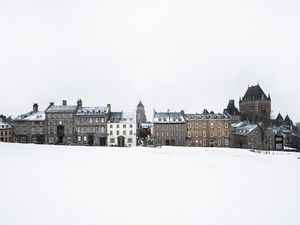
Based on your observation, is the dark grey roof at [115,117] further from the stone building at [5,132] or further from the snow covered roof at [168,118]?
the stone building at [5,132]

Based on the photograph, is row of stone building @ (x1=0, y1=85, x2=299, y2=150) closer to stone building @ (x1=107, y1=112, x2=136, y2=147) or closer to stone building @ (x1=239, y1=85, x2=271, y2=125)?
stone building @ (x1=107, y1=112, x2=136, y2=147)

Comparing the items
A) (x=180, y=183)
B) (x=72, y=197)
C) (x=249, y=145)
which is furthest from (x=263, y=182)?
(x=249, y=145)

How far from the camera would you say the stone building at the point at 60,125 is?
6331cm

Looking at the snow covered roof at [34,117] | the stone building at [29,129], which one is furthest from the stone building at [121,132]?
the snow covered roof at [34,117]

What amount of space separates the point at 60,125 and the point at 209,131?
1602 inches

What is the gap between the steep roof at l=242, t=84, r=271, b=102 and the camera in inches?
4562

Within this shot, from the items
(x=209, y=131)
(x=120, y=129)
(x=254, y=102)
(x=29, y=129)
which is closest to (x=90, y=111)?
(x=120, y=129)

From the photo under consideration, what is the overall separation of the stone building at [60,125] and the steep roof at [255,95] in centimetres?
9019

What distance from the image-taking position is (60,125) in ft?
209

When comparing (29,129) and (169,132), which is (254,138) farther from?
(29,129)

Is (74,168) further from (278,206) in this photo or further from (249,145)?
(249,145)

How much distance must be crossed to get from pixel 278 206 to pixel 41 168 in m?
11.2

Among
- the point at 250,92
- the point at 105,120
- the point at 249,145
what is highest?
the point at 250,92

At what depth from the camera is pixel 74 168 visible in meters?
13.1
